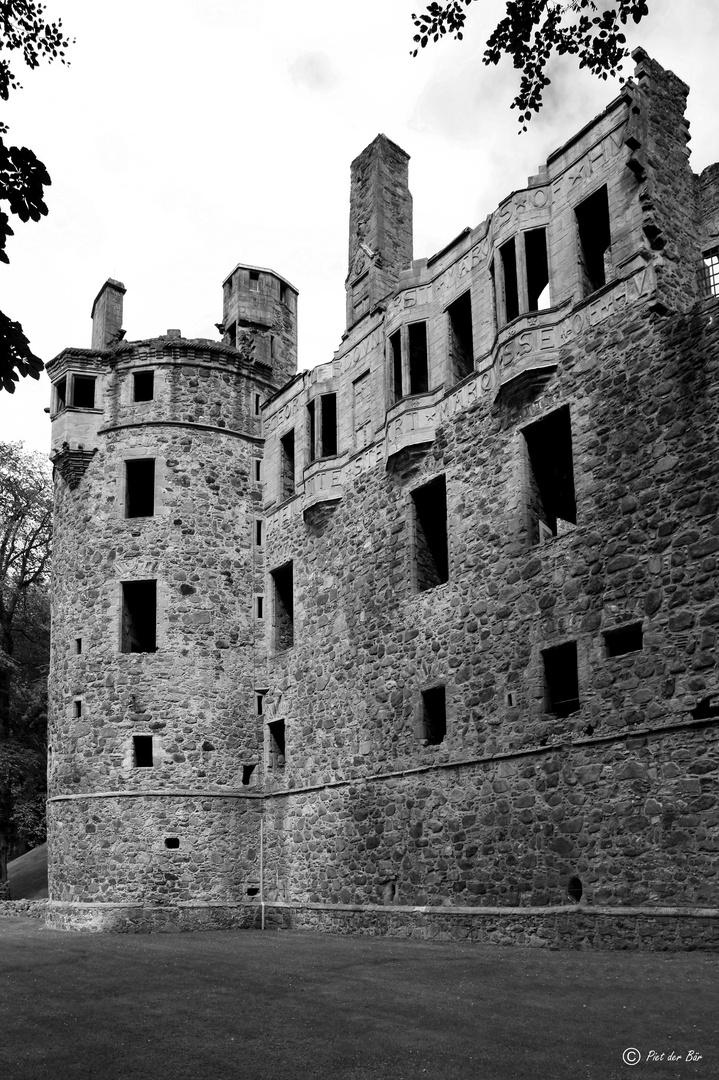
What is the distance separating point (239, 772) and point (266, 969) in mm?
9914

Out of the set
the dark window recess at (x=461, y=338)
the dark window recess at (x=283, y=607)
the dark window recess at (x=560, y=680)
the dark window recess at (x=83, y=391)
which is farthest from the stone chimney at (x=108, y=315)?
the dark window recess at (x=560, y=680)

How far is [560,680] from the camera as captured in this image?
55.6 feet

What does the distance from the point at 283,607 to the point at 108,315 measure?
28.7ft

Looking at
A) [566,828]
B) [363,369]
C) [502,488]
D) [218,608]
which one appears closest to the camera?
[566,828]

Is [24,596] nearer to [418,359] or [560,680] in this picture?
[418,359]

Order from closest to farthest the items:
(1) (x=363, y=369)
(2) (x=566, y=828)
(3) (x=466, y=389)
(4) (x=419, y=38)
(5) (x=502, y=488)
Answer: (4) (x=419, y=38), (2) (x=566, y=828), (5) (x=502, y=488), (3) (x=466, y=389), (1) (x=363, y=369)

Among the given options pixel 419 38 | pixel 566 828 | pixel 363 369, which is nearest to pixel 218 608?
pixel 363 369

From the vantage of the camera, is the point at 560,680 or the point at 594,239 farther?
the point at 594,239

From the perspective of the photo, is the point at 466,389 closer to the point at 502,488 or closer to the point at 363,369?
the point at 502,488

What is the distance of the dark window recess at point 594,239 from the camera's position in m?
17.4

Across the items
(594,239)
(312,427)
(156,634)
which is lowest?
(156,634)

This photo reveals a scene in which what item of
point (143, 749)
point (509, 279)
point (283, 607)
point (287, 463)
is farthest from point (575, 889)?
point (287, 463)

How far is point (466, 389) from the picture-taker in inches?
763

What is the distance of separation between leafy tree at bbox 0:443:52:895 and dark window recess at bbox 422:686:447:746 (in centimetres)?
1600
